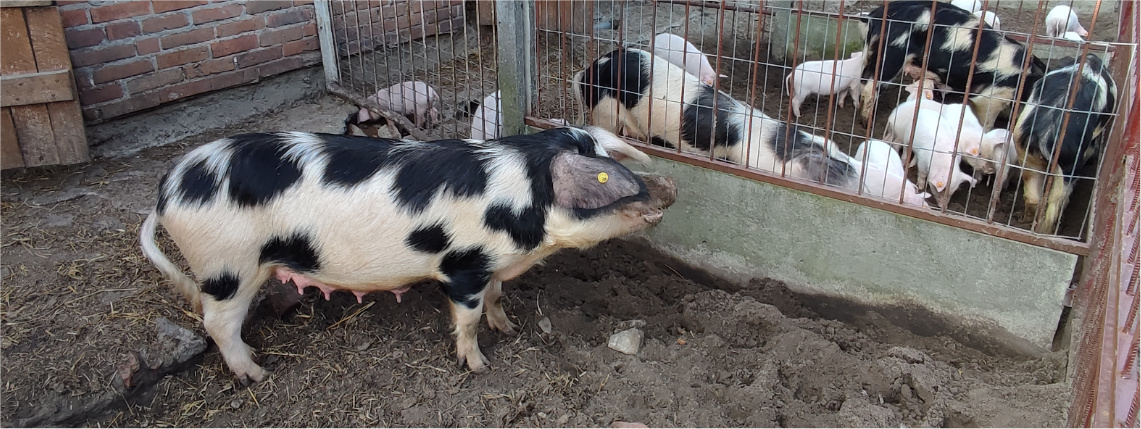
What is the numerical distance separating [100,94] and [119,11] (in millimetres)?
474

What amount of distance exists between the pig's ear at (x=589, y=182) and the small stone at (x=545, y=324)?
88 cm

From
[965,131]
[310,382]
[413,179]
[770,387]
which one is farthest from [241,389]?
[965,131]

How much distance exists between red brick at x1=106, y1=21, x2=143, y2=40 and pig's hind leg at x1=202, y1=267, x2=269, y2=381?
2.19 metres

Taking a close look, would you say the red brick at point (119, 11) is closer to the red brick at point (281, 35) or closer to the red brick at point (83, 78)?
the red brick at point (83, 78)

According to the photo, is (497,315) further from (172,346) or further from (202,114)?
(202,114)

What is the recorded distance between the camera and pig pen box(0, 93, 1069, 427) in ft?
9.47

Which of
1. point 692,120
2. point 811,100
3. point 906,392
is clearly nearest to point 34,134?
point 692,120

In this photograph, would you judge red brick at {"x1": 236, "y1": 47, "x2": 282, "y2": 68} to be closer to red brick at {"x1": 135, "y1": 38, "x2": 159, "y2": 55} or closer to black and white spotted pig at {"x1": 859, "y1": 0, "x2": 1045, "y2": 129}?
red brick at {"x1": 135, "y1": 38, "x2": 159, "y2": 55}

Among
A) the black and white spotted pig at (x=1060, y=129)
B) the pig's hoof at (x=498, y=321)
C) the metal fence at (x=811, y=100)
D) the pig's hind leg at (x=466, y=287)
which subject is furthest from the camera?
the black and white spotted pig at (x=1060, y=129)

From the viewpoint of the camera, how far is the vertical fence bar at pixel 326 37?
518cm

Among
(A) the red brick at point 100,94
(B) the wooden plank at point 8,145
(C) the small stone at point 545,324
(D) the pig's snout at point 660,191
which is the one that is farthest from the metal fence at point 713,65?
(B) the wooden plank at point 8,145

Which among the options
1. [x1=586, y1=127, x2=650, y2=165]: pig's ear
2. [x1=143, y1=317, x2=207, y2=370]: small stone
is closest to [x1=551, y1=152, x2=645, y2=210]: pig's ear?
[x1=586, y1=127, x2=650, y2=165]: pig's ear

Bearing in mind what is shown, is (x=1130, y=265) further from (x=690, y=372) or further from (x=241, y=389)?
(x=241, y=389)

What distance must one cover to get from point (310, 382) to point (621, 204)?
1436mm
